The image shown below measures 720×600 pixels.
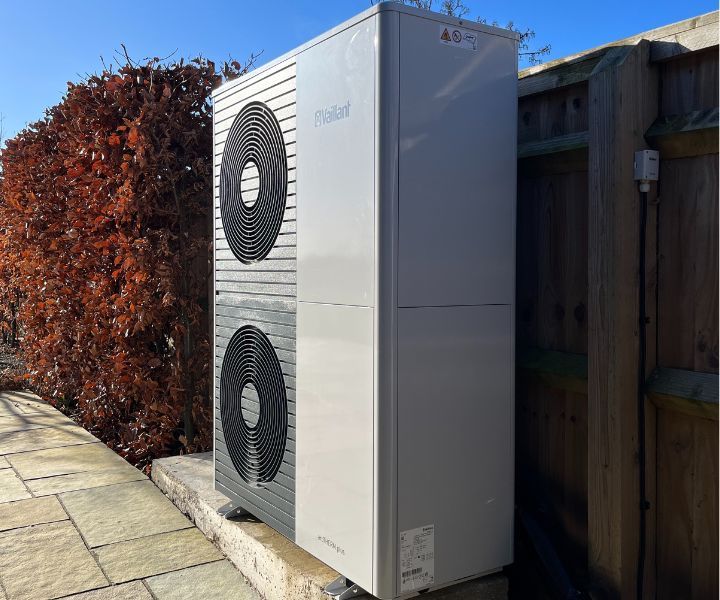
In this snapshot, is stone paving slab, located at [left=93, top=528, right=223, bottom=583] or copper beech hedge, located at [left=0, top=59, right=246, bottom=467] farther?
copper beech hedge, located at [left=0, top=59, right=246, bottom=467]

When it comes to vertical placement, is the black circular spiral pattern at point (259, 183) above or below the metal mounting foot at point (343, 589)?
above

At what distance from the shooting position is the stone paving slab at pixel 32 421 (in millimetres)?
5406

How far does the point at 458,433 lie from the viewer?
2217mm

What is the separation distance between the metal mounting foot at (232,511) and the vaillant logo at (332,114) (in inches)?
63.2

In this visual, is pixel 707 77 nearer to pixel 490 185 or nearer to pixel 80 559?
pixel 490 185

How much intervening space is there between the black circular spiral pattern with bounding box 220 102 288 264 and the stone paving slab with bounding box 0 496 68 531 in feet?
5.43

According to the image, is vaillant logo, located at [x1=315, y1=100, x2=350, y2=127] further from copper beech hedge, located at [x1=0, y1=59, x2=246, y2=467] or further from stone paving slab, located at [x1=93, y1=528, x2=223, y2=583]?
copper beech hedge, located at [x1=0, y1=59, x2=246, y2=467]

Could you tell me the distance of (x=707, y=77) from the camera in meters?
1.99

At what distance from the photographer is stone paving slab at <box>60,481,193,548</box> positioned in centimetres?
335

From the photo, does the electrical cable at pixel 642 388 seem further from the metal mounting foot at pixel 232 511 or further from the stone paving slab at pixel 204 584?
the metal mounting foot at pixel 232 511

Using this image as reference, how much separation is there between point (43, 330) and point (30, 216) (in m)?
0.95

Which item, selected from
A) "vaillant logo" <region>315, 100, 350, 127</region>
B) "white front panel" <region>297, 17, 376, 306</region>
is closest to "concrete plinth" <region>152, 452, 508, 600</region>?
"white front panel" <region>297, 17, 376, 306</region>

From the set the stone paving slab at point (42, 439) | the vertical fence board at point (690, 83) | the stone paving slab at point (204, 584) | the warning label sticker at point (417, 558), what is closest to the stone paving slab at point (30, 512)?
the stone paving slab at point (204, 584)

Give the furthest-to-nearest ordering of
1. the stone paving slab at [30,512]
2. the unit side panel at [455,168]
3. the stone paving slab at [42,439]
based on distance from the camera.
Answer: the stone paving slab at [42,439] → the stone paving slab at [30,512] → the unit side panel at [455,168]
